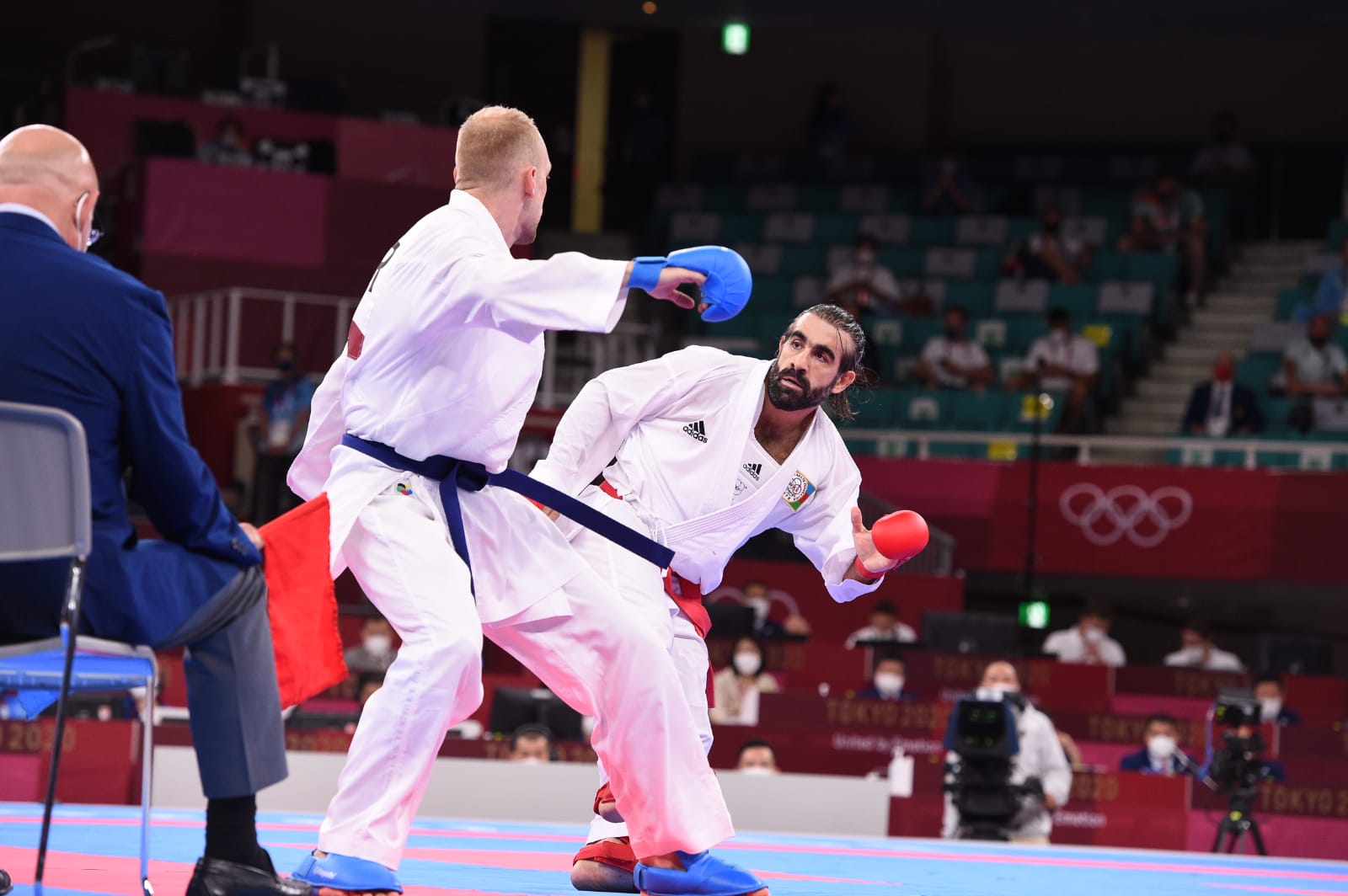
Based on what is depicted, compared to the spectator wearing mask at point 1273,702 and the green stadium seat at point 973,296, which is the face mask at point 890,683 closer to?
the spectator wearing mask at point 1273,702

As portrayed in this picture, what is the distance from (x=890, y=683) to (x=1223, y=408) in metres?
4.95

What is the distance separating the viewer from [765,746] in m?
8.57

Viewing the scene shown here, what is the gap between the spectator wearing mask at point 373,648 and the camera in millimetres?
10297

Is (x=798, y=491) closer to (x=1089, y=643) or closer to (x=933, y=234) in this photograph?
(x=1089, y=643)

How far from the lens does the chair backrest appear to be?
100 inches

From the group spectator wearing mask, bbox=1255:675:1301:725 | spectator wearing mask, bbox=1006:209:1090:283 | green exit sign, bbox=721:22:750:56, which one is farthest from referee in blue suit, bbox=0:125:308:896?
green exit sign, bbox=721:22:750:56

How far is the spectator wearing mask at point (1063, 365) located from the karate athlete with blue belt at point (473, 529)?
11.1 metres

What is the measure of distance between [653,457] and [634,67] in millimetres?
16431

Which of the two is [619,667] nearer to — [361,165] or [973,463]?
[973,463]

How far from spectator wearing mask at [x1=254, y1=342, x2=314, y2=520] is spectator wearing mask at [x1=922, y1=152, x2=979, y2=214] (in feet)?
23.3

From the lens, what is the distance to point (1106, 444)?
12594 mm

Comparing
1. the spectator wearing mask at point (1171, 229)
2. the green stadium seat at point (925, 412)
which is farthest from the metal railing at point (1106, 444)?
the spectator wearing mask at point (1171, 229)

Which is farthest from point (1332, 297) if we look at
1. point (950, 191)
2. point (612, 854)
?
point (612, 854)

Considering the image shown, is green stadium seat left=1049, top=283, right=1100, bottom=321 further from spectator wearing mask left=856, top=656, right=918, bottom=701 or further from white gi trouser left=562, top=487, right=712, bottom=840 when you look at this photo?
white gi trouser left=562, top=487, right=712, bottom=840
